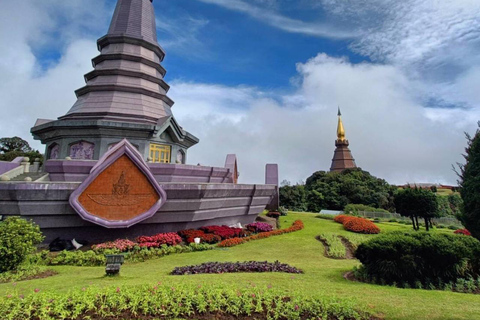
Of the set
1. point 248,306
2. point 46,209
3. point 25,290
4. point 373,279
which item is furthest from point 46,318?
point 46,209

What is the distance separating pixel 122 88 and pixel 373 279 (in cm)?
2247

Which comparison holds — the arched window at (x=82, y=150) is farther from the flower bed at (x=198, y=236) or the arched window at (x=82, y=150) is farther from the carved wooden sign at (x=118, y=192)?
the flower bed at (x=198, y=236)

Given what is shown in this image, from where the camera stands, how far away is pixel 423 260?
7.47 metres

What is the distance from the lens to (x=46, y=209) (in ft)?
38.5

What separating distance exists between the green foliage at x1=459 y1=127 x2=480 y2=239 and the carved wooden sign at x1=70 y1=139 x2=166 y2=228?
12.7m

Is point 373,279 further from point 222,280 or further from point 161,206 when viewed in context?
point 161,206

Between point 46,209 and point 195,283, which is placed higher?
point 46,209

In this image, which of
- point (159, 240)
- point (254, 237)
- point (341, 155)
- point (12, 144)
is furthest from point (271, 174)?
point (12, 144)

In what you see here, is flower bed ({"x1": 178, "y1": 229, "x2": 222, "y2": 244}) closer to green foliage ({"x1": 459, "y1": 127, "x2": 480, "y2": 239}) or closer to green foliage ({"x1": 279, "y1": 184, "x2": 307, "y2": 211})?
green foliage ({"x1": 459, "y1": 127, "x2": 480, "y2": 239})

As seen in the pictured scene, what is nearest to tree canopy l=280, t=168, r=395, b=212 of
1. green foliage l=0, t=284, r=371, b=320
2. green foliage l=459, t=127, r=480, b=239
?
green foliage l=459, t=127, r=480, b=239

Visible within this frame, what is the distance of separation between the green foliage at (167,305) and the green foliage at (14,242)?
3.84 m

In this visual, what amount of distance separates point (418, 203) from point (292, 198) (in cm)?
2064

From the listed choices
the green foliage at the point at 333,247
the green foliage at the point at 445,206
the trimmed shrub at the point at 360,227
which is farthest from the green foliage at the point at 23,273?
the green foliage at the point at 445,206

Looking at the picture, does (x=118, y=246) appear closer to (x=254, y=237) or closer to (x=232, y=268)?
(x=232, y=268)
